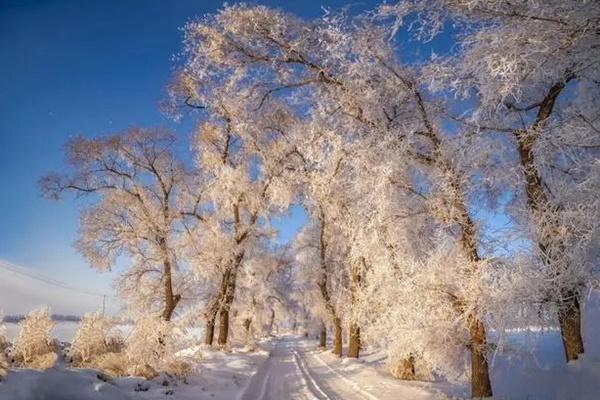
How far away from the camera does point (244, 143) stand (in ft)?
67.3

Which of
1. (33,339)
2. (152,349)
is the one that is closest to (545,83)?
(152,349)

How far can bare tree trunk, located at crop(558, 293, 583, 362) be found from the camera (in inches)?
355

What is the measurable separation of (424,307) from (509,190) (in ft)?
11.5

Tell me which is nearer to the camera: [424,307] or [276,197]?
[424,307]

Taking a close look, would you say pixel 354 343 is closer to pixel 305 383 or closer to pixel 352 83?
pixel 305 383

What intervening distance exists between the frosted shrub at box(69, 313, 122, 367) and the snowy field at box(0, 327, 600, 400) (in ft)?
9.55

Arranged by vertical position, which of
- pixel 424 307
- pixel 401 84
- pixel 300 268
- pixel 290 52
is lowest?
→ pixel 424 307

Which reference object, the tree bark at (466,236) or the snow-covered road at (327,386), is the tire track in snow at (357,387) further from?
the tree bark at (466,236)

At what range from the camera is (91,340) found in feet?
43.4

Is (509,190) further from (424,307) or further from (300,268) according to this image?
(300,268)

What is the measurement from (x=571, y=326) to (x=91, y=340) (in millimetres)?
12736

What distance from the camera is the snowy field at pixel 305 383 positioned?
24.5ft

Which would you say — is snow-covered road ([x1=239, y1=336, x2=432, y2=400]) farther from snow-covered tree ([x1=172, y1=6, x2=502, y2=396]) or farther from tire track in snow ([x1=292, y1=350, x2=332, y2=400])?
snow-covered tree ([x1=172, y1=6, x2=502, y2=396])

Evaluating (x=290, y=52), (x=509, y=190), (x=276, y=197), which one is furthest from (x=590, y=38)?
(x=276, y=197)
